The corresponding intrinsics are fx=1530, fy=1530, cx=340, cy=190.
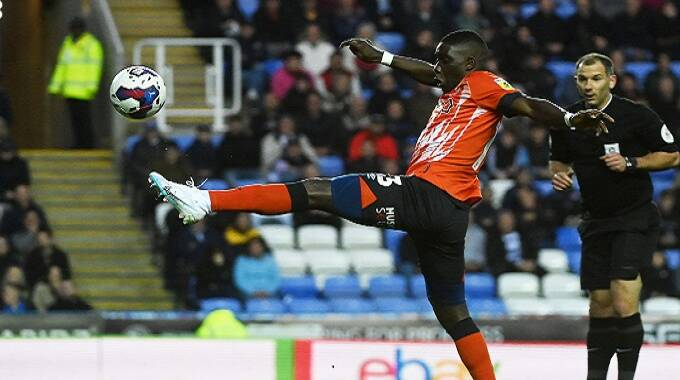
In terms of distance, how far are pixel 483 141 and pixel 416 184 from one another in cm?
48

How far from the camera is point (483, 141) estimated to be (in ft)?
28.6

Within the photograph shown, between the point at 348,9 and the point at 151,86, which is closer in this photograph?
the point at 151,86

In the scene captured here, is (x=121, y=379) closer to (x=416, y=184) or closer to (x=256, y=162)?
(x=416, y=184)

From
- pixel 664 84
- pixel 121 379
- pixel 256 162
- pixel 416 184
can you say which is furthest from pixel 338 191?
pixel 664 84

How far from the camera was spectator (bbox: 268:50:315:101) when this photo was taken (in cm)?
1702

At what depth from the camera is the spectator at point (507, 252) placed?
50.9 ft

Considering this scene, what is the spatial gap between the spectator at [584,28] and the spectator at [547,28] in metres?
0.16

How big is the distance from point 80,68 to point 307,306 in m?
4.54

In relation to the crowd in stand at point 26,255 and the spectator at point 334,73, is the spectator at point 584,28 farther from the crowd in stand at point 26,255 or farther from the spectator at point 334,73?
the crowd in stand at point 26,255

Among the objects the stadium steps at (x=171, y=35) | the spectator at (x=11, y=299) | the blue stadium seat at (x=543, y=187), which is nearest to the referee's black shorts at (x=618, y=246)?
the blue stadium seat at (x=543, y=187)

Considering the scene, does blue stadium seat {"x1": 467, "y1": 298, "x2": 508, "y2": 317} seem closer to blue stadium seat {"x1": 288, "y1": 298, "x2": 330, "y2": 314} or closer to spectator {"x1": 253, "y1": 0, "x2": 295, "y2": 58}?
blue stadium seat {"x1": 288, "y1": 298, "x2": 330, "y2": 314}

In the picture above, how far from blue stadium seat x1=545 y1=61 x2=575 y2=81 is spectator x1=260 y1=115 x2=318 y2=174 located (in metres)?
3.22

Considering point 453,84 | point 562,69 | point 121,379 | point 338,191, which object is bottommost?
point 121,379

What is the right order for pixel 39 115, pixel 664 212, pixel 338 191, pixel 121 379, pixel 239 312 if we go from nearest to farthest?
pixel 338 191
pixel 121 379
pixel 239 312
pixel 664 212
pixel 39 115
